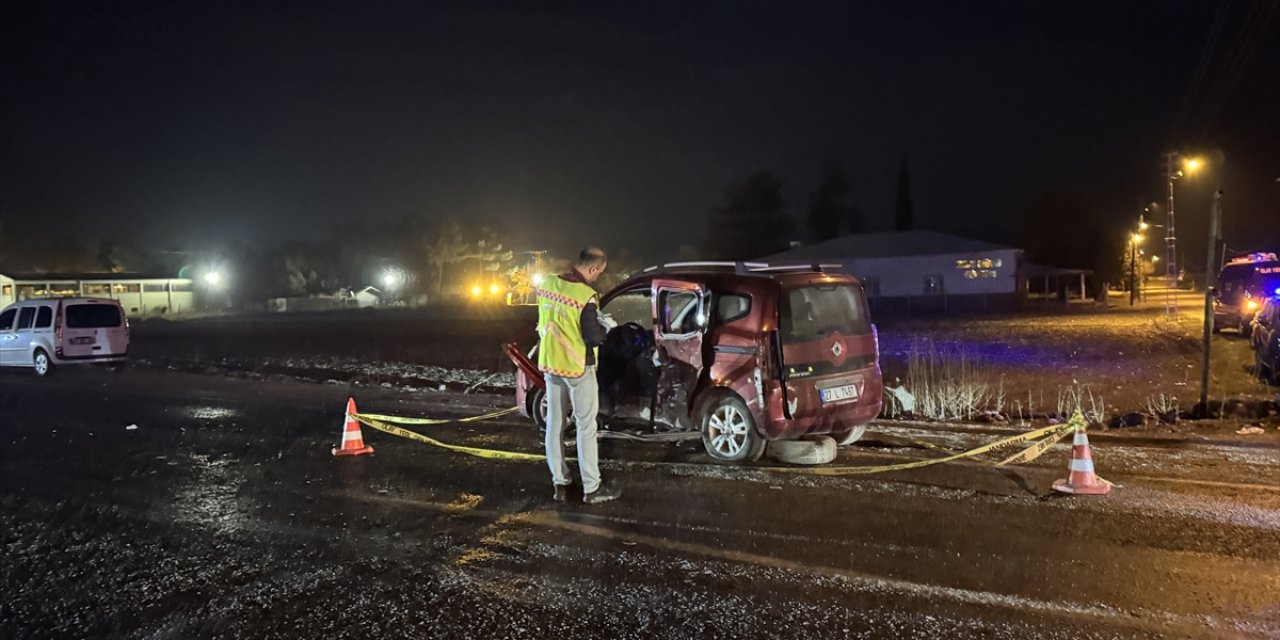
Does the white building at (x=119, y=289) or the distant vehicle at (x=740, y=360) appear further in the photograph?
the white building at (x=119, y=289)

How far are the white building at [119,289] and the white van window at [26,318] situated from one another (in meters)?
52.3

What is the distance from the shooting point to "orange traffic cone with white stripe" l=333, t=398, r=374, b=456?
8.94 metres

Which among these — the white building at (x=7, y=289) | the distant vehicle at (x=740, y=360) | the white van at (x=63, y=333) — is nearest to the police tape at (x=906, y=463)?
the distant vehicle at (x=740, y=360)

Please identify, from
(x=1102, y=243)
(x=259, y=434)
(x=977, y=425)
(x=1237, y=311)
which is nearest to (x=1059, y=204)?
(x=1102, y=243)

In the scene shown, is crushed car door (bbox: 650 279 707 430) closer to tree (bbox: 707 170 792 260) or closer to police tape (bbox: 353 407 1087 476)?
police tape (bbox: 353 407 1087 476)

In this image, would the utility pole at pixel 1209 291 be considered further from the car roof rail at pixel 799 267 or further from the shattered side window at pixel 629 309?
the shattered side window at pixel 629 309

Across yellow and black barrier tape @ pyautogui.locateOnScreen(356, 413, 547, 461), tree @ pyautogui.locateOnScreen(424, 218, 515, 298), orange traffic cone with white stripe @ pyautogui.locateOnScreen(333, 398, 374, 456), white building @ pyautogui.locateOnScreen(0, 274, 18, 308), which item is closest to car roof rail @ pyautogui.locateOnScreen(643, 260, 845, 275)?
yellow and black barrier tape @ pyautogui.locateOnScreen(356, 413, 547, 461)

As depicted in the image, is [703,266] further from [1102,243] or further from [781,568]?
[1102,243]

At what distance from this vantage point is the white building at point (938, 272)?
47.0 m

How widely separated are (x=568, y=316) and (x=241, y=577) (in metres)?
2.75

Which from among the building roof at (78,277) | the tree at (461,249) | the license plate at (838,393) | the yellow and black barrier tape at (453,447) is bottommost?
the yellow and black barrier tape at (453,447)

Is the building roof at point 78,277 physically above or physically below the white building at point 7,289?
above

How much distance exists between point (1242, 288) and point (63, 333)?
27278 millimetres

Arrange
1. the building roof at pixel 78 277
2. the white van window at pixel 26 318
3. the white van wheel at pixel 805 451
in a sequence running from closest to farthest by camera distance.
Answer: the white van wheel at pixel 805 451
the white van window at pixel 26 318
the building roof at pixel 78 277
